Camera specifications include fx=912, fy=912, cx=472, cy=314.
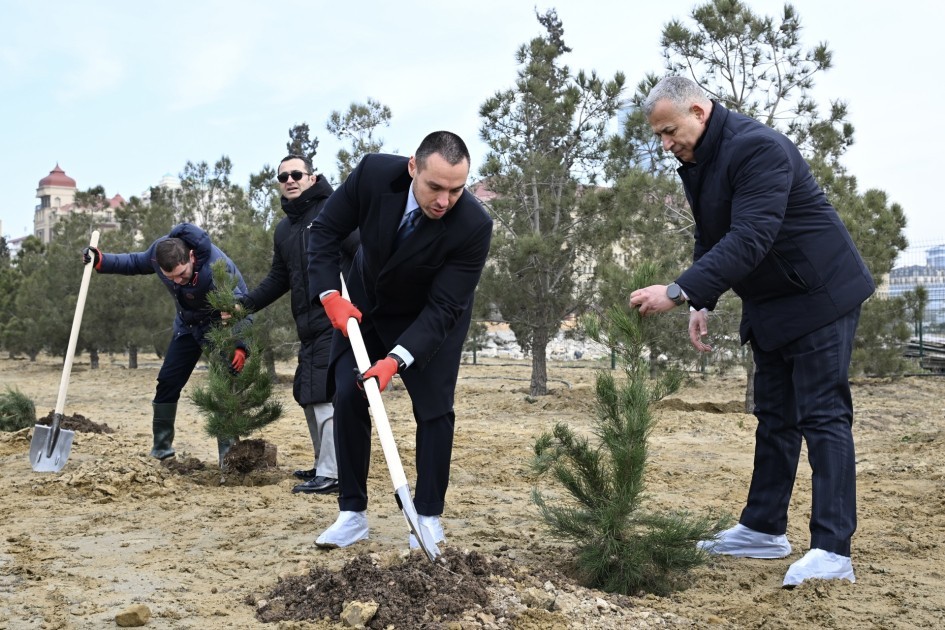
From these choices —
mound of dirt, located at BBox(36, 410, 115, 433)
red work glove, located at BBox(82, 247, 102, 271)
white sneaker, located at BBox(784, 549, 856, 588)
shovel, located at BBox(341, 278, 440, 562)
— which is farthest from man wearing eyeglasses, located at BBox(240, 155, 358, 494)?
mound of dirt, located at BBox(36, 410, 115, 433)

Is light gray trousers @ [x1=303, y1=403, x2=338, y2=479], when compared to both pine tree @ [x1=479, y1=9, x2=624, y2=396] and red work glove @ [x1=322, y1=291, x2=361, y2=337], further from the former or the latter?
pine tree @ [x1=479, y1=9, x2=624, y2=396]

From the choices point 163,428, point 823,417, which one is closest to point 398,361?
point 823,417

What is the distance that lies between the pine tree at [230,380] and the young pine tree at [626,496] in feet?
9.04

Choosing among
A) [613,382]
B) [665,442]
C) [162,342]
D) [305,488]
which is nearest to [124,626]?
[613,382]

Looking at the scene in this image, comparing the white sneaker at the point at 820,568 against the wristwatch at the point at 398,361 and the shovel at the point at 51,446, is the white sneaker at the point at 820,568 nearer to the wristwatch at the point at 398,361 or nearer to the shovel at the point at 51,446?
the wristwatch at the point at 398,361

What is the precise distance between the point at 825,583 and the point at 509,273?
8.66 m

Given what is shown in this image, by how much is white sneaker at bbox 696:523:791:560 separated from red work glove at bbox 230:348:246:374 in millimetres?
3101

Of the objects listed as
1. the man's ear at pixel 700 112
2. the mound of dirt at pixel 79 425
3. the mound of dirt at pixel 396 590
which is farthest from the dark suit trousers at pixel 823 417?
the mound of dirt at pixel 79 425

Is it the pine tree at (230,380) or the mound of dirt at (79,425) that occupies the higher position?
the pine tree at (230,380)

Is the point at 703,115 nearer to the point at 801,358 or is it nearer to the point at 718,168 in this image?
the point at 718,168

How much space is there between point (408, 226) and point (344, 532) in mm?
1339

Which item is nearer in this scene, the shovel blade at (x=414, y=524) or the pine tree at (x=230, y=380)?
the shovel blade at (x=414, y=524)

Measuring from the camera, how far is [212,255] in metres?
6.01

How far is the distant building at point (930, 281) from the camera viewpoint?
13.8m
